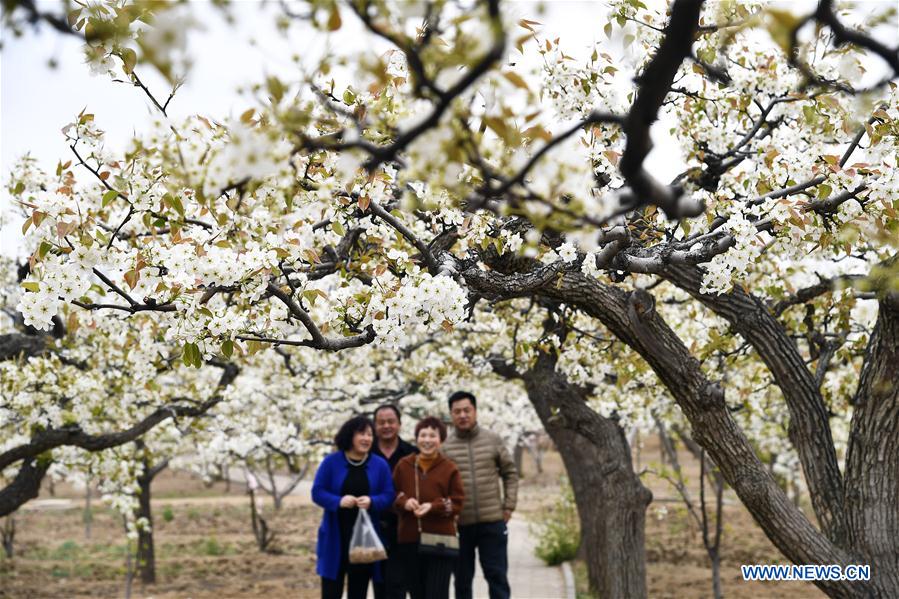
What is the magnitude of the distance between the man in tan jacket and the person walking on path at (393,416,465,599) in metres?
0.28

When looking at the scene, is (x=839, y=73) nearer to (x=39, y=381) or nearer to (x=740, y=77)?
(x=740, y=77)

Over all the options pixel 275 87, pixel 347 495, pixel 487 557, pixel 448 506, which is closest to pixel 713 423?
pixel 448 506

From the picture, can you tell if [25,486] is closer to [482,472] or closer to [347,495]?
[347,495]

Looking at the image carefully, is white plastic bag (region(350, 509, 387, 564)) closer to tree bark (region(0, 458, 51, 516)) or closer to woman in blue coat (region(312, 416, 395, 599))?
woman in blue coat (region(312, 416, 395, 599))

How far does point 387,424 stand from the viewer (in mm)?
5957

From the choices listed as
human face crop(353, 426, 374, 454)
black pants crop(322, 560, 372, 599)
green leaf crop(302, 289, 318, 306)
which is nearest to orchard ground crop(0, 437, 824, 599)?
black pants crop(322, 560, 372, 599)

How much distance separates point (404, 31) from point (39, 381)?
5839mm

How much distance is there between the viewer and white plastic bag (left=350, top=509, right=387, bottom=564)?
526 centimetres

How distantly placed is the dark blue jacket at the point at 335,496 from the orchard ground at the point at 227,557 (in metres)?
3.80

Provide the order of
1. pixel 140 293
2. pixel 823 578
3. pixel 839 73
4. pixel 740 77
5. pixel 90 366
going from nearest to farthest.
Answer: pixel 140 293
pixel 823 578
pixel 839 73
pixel 740 77
pixel 90 366

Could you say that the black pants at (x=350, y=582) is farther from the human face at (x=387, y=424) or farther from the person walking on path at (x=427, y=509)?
the human face at (x=387, y=424)

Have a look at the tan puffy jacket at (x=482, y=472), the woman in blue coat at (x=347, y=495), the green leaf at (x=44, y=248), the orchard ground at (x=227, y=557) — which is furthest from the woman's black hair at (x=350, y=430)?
the orchard ground at (x=227, y=557)

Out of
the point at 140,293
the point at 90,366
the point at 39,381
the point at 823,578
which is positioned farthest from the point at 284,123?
the point at 90,366

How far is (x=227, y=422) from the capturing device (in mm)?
9328
